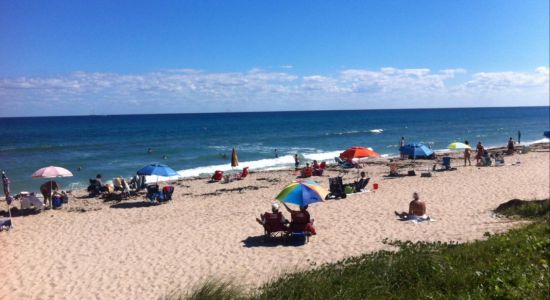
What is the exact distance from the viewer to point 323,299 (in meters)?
5.02

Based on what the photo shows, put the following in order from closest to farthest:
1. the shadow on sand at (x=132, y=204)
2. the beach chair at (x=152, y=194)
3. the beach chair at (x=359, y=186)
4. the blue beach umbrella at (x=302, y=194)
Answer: the blue beach umbrella at (x=302, y=194) → the shadow on sand at (x=132, y=204) → the beach chair at (x=152, y=194) → the beach chair at (x=359, y=186)

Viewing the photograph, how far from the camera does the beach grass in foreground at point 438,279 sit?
472 centimetres

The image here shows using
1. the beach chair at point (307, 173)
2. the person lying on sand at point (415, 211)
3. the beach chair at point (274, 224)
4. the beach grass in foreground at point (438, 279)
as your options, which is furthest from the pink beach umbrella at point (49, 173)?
the beach grass in foreground at point (438, 279)

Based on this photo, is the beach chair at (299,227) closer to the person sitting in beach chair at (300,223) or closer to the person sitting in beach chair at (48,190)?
the person sitting in beach chair at (300,223)

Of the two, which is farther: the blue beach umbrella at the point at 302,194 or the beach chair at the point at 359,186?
the beach chair at the point at 359,186

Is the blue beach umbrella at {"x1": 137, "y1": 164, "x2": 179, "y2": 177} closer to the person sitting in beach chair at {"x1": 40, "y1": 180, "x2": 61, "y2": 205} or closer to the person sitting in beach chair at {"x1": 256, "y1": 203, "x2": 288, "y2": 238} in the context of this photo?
the person sitting in beach chair at {"x1": 40, "y1": 180, "x2": 61, "y2": 205}

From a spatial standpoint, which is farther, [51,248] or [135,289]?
[51,248]

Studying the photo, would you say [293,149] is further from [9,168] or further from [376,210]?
[376,210]

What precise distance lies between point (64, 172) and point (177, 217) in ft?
16.0

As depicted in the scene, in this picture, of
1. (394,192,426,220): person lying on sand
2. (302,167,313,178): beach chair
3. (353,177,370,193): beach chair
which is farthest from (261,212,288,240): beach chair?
(302,167,313,178): beach chair

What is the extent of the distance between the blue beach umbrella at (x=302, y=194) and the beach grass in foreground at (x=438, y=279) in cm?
395

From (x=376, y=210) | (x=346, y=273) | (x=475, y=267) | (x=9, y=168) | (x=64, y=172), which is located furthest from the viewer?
(x=9, y=168)

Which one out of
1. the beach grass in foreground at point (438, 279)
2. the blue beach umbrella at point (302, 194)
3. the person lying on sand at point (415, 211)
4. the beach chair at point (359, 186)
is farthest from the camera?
the beach chair at point (359, 186)

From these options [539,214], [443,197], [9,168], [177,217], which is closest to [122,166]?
[9,168]
